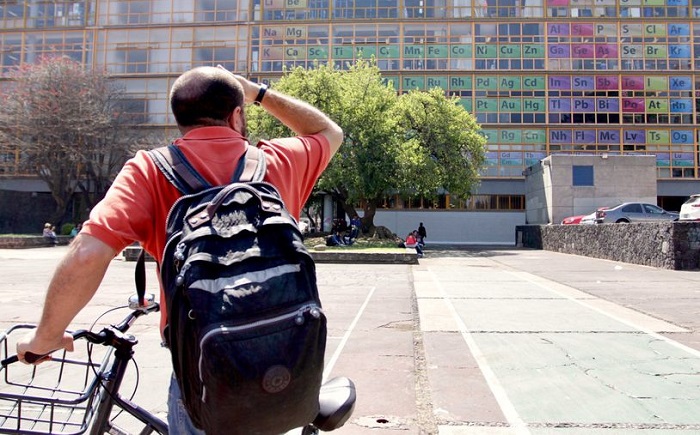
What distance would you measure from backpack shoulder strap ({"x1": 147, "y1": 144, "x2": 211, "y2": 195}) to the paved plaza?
2.68 meters

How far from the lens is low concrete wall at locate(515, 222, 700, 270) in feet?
48.6

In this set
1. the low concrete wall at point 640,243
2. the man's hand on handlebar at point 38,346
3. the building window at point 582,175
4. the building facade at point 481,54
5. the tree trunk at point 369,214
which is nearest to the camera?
the man's hand on handlebar at point 38,346

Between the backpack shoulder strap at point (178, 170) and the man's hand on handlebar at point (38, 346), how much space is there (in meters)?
0.60

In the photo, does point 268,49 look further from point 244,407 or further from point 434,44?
point 244,407

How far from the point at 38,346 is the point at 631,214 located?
27224 millimetres

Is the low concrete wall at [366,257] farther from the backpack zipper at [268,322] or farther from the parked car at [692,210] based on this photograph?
the backpack zipper at [268,322]

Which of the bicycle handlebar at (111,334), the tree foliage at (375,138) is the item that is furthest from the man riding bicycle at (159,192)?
the tree foliage at (375,138)

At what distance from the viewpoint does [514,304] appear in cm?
923

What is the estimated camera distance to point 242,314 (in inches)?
50.1

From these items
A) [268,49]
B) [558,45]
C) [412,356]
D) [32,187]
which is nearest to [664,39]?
[558,45]

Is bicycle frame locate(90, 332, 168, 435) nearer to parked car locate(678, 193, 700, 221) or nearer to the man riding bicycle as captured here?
the man riding bicycle

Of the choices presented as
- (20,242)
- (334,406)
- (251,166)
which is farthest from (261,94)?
(20,242)

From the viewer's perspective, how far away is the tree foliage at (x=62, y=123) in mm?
35438

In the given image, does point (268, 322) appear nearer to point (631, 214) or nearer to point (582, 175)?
point (631, 214)
